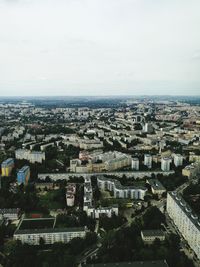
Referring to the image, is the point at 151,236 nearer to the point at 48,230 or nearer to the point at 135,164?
the point at 48,230

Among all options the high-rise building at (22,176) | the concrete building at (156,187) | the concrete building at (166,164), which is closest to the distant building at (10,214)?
the high-rise building at (22,176)

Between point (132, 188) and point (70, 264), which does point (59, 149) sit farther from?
point (70, 264)

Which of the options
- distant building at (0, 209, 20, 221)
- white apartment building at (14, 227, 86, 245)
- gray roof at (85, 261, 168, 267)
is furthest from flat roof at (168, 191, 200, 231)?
distant building at (0, 209, 20, 221)

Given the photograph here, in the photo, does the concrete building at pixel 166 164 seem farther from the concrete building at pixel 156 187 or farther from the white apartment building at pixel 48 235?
the white apartment building at pixel 48 235

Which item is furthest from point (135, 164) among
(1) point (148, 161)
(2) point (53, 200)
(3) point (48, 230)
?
(3) point (48, 230)

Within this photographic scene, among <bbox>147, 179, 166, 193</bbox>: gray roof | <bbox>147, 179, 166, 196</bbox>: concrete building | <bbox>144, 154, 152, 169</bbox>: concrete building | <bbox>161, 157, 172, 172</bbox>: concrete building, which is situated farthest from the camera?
<bbox>144, 154, 152, 169</bbox>: concrete building

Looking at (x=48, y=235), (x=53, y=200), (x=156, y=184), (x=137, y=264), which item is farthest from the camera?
(x=156, y=184)

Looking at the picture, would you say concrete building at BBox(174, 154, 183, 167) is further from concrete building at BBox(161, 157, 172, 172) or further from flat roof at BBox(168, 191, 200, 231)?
flat roof at BBox(168, 191, 200, 231)
